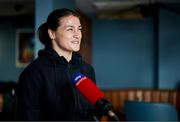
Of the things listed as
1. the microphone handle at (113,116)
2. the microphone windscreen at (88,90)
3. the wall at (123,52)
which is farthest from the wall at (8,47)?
the microphone handle at (113,116)

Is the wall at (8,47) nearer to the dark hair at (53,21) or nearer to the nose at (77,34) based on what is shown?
the dark hair at (53,21)

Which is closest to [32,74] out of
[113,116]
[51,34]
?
[51,34]

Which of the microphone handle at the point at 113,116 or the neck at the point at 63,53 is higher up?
the neck at the point at 63,53

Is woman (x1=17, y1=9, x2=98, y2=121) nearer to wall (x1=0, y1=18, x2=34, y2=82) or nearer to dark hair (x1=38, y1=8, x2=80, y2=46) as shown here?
dark hair (x1=38, y1=8, x2=80, y2=46)

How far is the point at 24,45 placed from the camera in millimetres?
6766

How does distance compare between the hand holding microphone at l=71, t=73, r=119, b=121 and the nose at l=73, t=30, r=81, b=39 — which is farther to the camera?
the nose at l=73, t=30, r=81, b=39

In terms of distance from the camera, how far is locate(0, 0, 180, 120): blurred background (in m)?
5.44

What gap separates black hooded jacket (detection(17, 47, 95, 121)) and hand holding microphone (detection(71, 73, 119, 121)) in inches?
5.5

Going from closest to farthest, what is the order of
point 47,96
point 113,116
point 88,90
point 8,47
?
Answer: point 113,116
point 88,90
point 47,96
point 8,47

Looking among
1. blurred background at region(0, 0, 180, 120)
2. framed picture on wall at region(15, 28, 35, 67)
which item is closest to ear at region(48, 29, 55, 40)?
blurred background at region(0, 0, 180, 120)

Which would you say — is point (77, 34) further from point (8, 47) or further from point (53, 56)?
point (8, 47)

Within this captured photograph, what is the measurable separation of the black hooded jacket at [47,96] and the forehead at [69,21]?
0.57ft

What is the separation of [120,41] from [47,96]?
16.6 ft

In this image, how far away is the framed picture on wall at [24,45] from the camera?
22.1ft
